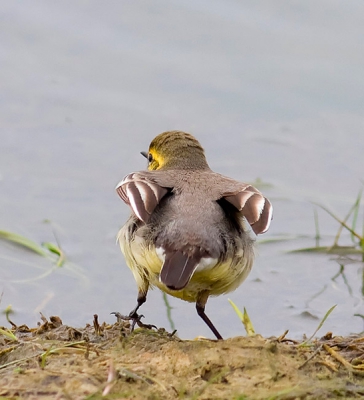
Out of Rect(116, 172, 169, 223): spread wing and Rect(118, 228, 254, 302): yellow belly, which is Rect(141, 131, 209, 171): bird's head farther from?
Rect(118, 228, 254, 302): yellow belly

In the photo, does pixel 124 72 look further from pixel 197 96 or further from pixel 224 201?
pixel 224 201

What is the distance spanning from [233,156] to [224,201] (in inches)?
220

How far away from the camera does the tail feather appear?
6.17m

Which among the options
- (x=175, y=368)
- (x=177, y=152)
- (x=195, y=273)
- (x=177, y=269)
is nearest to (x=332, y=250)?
(x=177, y=152)

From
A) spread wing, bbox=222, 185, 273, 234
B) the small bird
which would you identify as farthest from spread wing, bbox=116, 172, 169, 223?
spread wing, bbox=222, 185, 273, 234

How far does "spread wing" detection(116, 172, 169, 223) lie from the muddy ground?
909 mm

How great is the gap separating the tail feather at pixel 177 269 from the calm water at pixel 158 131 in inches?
120

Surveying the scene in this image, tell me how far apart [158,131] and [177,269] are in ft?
22.3

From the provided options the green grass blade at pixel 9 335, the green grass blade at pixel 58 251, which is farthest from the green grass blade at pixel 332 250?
the green grass blade at pixel 9 335

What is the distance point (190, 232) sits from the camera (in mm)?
6602

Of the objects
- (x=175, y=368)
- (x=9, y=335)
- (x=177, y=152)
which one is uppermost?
(x=177, y=152)

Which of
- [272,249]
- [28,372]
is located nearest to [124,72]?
[272,249]

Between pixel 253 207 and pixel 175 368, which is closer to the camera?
pixel 175 368

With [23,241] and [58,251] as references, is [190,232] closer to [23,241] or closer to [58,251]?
[58,251]
